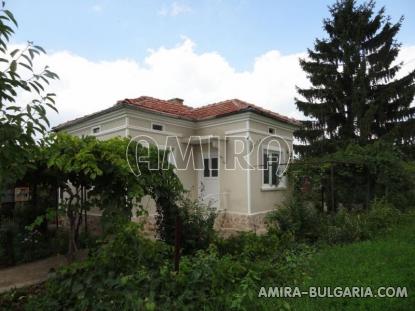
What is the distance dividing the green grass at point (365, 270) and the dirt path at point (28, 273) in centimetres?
438

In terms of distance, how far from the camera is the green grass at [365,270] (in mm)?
3822

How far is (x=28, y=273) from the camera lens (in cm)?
609

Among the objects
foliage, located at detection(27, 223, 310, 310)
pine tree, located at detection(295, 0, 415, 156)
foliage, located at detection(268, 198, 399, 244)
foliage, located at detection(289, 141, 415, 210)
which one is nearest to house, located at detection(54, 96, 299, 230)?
foliage, located at detection(289, 141, 415, 210)

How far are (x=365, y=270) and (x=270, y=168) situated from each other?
7.19m

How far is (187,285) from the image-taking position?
341cm

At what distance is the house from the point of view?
10438 millimetres

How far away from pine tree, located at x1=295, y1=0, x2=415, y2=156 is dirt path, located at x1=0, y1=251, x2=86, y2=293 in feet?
50.8

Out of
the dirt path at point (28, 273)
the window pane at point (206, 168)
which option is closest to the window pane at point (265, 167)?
the window pane at point (206, 168)

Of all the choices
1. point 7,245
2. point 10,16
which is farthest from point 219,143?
point 10,16

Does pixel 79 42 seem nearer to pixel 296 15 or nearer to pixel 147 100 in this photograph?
pixel 147 100

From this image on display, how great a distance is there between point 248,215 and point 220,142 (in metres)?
2.65

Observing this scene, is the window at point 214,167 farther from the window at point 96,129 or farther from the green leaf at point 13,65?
the green leaf at point 13,65

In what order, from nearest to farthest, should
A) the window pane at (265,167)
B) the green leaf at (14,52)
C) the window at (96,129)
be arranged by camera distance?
the green leaf at (14,52) → the window at (96,129) → the window pane at (265,167)

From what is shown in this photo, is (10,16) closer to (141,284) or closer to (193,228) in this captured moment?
(141,284)
